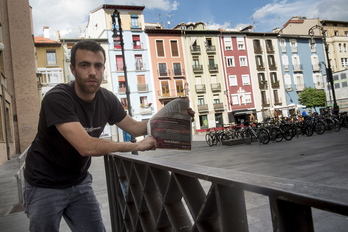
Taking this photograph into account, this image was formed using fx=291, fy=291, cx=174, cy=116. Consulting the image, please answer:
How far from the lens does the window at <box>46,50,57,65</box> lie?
108ft

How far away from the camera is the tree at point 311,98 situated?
140 ft

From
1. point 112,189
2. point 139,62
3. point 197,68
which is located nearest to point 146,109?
point 139,62

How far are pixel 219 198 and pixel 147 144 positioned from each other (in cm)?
74

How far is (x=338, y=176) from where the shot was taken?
5086 mm

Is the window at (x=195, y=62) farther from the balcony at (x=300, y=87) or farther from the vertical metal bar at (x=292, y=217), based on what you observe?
the vertical metal bar at (x=292, y=217)

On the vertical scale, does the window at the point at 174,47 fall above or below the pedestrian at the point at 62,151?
above

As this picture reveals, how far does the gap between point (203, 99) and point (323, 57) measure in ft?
75.9

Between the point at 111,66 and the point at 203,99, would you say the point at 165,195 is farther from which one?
the point at 203,99

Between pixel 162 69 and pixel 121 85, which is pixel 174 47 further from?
pixel 121 85

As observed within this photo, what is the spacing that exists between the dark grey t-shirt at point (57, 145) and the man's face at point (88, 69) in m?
0.11

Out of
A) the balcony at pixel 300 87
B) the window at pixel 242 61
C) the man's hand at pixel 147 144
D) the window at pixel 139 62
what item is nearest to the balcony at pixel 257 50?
the window at pixel 242 61

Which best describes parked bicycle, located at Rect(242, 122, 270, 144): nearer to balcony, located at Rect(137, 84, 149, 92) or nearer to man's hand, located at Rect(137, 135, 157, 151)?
man's hand, located at Rect(137, 135, 157, 151)

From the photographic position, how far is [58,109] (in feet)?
5.53

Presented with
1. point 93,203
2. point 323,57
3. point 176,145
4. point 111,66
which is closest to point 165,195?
point 176,145
